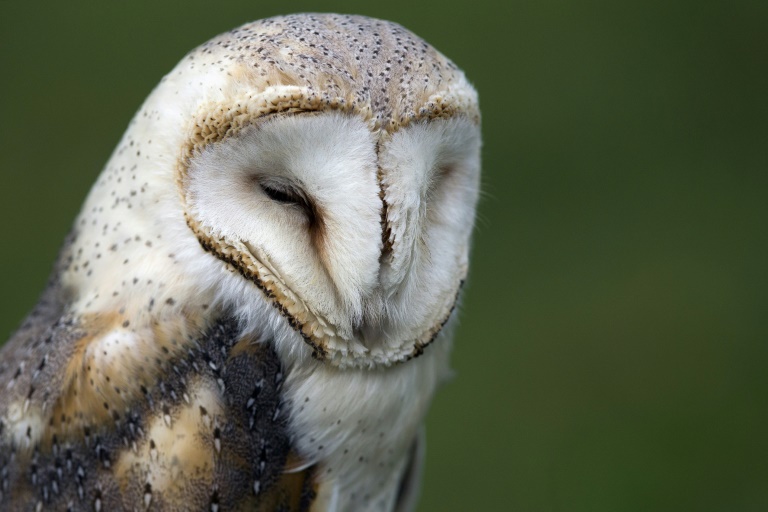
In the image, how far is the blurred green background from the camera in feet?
9.81

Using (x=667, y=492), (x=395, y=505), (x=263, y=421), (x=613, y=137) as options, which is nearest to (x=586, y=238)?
(x=613, y=137)

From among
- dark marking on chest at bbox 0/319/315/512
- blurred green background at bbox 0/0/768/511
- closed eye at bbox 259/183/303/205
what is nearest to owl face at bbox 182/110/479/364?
closed eye at bbox 259/183/303/205

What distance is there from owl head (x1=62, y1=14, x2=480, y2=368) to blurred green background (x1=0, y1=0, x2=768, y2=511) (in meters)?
1.84

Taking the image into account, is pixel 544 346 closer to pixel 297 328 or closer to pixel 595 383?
pixel 595 383

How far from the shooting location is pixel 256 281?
1.13 metres

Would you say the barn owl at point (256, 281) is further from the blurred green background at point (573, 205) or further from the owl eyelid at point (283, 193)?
the blurred green background at point (573, 205)

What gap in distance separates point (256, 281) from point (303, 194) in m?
0.13

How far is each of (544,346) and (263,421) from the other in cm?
211

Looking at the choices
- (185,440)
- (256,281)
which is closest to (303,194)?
(256,281)

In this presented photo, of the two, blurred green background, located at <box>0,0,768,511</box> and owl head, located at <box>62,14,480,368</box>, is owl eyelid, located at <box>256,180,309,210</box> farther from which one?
blurred green background, located at <box>0,0,768,511</box>

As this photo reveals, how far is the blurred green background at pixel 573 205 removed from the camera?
2990 mm

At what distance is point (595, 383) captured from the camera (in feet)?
10.2

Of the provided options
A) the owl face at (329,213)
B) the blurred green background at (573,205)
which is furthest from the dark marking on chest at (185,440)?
the blurred green background at (573,205)

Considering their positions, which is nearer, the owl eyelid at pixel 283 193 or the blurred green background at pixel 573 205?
the owl eyelid at pixel 283 193
